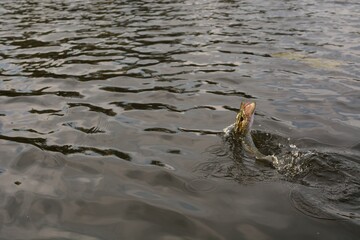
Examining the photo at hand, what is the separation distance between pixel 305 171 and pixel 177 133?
89.6 inches

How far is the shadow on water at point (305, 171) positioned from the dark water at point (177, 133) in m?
0.02

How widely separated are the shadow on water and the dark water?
0.02 meters

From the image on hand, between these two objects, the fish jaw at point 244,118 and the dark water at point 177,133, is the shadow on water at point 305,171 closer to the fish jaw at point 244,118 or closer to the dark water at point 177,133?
the dark water at point 177,133

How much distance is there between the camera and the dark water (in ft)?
15.1

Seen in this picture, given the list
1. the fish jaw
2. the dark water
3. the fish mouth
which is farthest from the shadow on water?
the fish mouth

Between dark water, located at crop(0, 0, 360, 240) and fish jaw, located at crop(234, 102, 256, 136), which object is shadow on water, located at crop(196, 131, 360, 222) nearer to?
dark water, located at crop(0, 0, 360, 240)

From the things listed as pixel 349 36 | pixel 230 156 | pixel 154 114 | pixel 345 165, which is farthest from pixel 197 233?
pixel 349 36

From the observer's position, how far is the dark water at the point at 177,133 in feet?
15.1

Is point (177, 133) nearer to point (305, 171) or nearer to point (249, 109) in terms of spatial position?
point (249, 109)

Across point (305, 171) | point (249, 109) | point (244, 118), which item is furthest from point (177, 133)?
point (305, 171)

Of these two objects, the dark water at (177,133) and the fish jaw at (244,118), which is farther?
the fish jaw at (244,118)

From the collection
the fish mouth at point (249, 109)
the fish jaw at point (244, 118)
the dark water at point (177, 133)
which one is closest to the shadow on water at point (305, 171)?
the dark water at point (177, 133)

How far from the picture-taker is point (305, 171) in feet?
17.6

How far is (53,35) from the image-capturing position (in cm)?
1409
